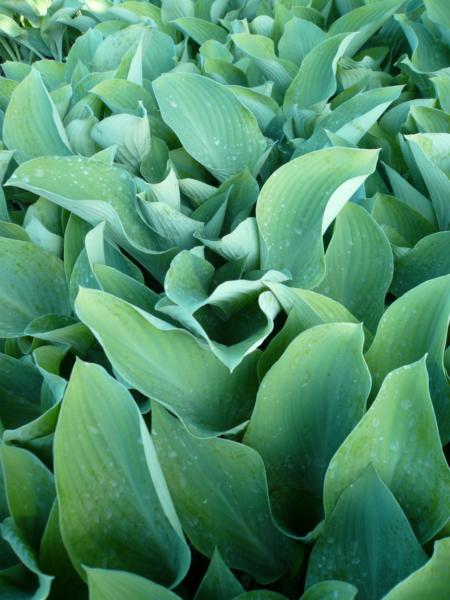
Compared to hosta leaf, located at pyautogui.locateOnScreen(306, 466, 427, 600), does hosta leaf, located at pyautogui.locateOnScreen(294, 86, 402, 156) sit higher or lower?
higher

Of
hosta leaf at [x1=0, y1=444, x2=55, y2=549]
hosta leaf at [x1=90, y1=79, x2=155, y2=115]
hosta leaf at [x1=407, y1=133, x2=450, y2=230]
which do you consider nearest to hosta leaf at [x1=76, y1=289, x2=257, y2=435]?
hosta leaf at [x1=0, y1=444, x2=55, y2=549]

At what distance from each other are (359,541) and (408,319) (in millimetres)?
215

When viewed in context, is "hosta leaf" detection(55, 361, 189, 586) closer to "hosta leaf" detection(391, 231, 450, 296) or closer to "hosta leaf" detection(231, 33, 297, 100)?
"hosta leaf" detection(391, 231, 450, 296)

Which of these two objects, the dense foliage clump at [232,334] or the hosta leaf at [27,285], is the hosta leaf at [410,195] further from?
the hosta leaf at [27,285]

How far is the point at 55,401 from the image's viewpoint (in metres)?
0.70

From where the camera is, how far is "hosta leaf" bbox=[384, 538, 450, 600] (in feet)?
1.55

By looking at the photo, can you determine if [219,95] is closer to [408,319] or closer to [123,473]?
[408,319]

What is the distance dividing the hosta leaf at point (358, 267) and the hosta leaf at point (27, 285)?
327 millimetres

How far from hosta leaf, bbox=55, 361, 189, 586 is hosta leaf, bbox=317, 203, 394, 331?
30 centimetres

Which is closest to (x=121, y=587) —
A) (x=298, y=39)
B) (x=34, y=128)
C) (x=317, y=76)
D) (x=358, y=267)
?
(x=358, y=267)

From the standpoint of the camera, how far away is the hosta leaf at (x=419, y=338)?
658 millimetres

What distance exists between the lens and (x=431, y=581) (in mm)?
490

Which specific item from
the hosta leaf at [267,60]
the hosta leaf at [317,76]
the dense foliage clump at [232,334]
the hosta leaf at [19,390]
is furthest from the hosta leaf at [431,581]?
the hosta leaf at [267,60]

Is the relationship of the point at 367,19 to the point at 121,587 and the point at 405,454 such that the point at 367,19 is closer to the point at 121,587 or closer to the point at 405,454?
the point at 405,454
